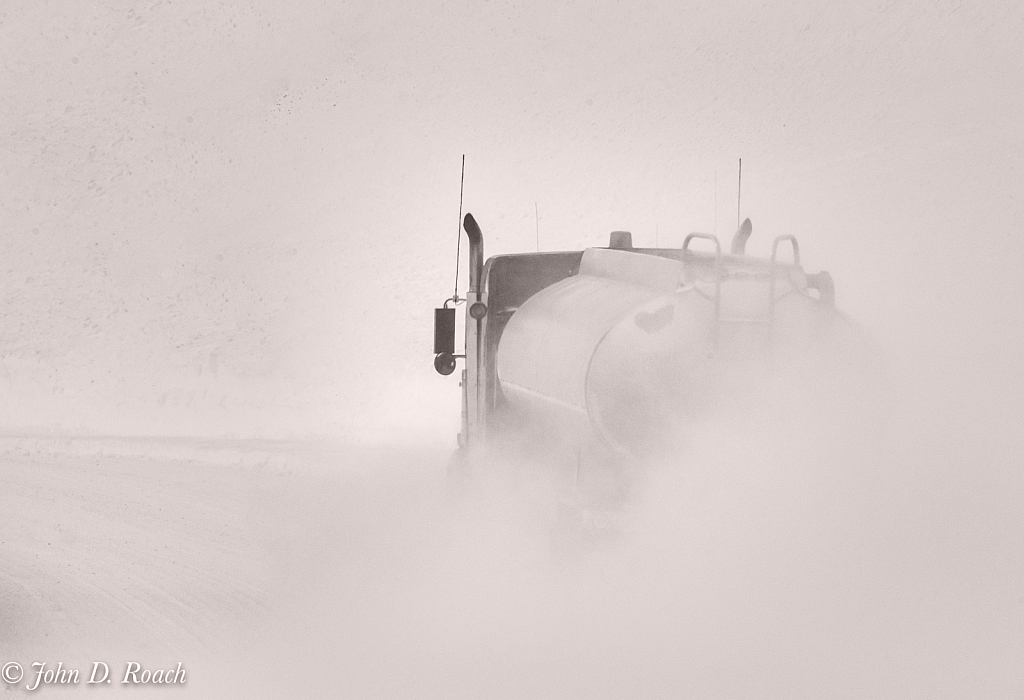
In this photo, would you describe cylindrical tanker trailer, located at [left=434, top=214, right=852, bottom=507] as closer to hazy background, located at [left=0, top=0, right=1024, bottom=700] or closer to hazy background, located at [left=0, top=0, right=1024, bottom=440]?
hazy background, located at [left=0, top=0, right=1024, bottom=700]

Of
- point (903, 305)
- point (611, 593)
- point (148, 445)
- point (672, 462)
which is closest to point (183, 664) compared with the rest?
point (611, 593)

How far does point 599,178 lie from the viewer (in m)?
19.9

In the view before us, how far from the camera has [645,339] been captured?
195 inches

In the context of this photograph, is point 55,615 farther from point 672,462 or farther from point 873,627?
point 873,627

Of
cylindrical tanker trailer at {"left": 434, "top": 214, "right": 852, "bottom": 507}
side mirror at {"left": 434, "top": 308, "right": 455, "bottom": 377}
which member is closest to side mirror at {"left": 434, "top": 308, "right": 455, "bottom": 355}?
side mirror at {"left": 434, "top": 308, "right": 455, "bottom": 377}

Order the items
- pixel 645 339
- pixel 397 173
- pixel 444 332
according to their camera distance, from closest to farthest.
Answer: pixel 645 339 < pixel 444 332 < pixel 397 173

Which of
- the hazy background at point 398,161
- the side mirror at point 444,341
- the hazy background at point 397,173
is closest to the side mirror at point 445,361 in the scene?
the side mirror at point 444,341

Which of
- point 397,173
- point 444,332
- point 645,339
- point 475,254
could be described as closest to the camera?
point 645,339

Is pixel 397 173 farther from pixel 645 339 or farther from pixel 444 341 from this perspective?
pixel 645 339

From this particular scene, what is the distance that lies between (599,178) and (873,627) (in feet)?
50.8

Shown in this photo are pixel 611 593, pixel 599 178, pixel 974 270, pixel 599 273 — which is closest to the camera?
pixel 611 593

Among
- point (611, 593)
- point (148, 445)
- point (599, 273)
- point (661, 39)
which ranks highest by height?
point (661, 39)

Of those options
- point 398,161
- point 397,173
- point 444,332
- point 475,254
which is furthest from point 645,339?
point 398,161

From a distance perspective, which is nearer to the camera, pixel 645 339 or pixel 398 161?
pixel 645 339
